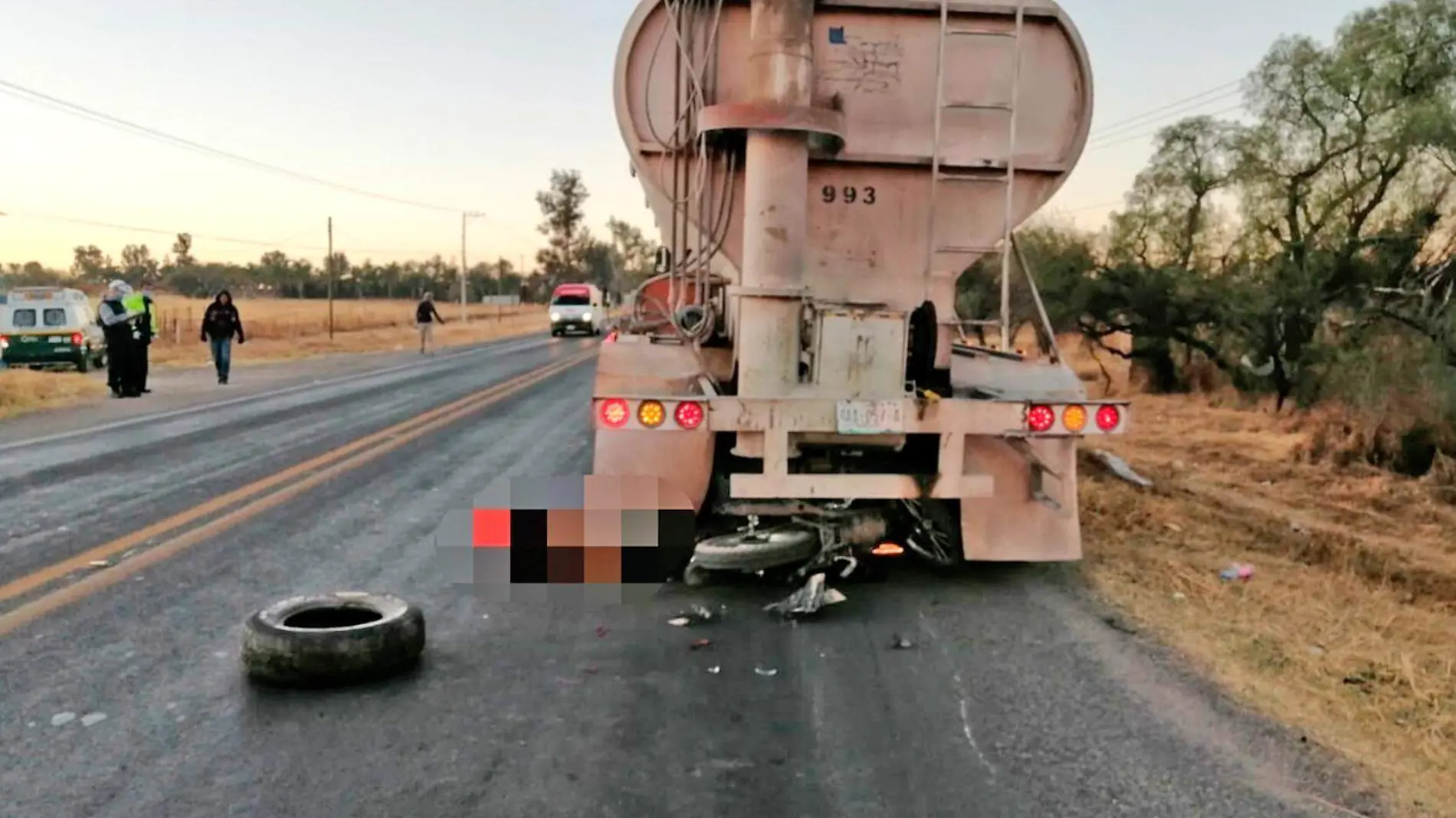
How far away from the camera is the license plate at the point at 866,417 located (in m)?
5.44

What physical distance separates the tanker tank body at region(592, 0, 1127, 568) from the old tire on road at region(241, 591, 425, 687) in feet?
4.83

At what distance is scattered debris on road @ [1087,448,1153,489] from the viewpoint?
33.3ft

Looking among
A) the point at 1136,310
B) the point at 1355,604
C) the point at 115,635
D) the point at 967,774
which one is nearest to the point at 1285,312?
the point at 1136,310

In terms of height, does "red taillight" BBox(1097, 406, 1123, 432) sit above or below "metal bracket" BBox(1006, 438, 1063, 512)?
above

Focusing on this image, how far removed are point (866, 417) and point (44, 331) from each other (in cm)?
2288

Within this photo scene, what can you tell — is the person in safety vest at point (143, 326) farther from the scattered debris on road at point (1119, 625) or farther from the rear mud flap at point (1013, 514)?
the scattered debris on road at point (1119, 625)

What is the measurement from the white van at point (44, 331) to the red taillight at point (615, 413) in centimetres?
2169

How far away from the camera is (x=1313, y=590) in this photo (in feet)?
20.6

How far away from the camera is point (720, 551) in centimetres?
580

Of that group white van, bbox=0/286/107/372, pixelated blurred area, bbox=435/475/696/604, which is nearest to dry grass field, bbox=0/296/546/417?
white van, bbox=0/286/107/372

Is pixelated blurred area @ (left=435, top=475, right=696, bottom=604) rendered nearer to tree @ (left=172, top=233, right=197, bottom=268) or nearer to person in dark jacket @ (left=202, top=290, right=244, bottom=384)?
person in dark jacket @ (left=202, top=290, right=244, bottom=384)

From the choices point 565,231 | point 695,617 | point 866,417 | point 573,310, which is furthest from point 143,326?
point 565,231

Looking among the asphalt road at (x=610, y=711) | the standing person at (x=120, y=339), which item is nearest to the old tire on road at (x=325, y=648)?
the asphalt road at (x=610, y=711)

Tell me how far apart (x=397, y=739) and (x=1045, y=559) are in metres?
3.72
